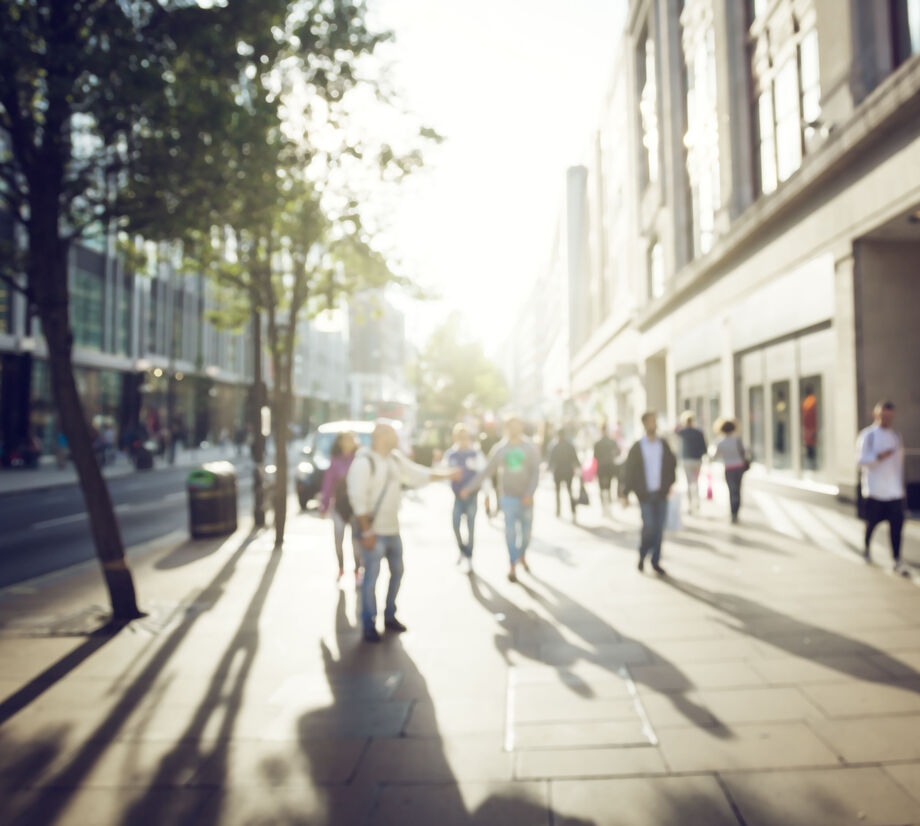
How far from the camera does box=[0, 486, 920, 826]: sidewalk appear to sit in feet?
11.2

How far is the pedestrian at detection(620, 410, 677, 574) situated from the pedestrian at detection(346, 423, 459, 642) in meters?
3.06

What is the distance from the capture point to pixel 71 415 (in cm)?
704

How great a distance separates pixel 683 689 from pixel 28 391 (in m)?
32.6

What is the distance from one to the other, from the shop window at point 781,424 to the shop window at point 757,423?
2.16 feet

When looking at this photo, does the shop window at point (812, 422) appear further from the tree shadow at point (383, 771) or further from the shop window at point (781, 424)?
the tree shadow at point (383, 771)

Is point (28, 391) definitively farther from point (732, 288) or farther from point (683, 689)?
point (683, 689)

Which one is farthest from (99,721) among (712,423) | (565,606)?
(712,423)

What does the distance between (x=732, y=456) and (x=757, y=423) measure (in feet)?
21.3

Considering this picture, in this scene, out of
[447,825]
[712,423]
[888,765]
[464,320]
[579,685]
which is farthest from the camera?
[464,320]

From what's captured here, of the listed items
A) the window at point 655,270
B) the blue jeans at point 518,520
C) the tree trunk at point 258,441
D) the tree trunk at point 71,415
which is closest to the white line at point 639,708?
the blue jeans at point 518,520

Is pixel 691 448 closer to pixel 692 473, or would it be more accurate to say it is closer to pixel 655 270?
pixel 692 473

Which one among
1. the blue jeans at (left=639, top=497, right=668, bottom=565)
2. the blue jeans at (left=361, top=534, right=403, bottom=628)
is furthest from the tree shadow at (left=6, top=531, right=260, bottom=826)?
the blue jeans at (left=639, top=497, right=668, bottom=565)

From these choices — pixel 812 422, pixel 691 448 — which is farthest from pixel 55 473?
pixel 812 422

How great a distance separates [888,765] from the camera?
3.60 meters
